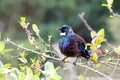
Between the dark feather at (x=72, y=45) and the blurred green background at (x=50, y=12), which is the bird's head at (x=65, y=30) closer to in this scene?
the dark feather at (x=72, y=45)

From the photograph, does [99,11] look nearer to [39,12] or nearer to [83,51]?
[39,12]

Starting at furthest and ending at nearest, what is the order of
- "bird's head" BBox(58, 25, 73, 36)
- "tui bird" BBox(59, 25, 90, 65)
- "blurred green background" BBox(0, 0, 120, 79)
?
"blurred green background" BBox(0, 0, 120, 79), "bird's head" BBox(58, 25, 73, 36), "tui bird" BBox(59, 25, 90, 65)

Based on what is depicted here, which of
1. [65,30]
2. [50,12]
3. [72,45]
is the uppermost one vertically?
[50,12]

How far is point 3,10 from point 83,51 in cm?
2117

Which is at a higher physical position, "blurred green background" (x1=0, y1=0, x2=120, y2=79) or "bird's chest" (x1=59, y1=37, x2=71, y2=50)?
"blurred green background" (x1=0, y1=0, x2=120, y2=79)

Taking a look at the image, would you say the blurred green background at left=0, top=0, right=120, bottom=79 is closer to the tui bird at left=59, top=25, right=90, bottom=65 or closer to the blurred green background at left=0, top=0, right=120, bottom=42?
the blurred green background at left=0, top=0, right=120, bottom=42

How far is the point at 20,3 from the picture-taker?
2492cm

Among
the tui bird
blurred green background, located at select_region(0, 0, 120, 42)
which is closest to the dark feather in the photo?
the tui bird

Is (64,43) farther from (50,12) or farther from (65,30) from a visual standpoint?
(50,12)

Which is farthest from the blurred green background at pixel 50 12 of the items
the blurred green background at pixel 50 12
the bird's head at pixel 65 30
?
the bird's head at pixel 65 30

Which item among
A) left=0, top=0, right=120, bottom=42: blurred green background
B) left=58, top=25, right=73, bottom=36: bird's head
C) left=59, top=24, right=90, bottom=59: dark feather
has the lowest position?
left=59, top=24, right=90, bottom=59: dark feather

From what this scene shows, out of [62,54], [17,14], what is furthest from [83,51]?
[17,14]

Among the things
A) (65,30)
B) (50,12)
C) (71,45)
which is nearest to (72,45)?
(71,45)

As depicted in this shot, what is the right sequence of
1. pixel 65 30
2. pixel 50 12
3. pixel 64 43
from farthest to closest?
1. pixel 50 12
2. pixel 65 30
3. pixel 64 43
